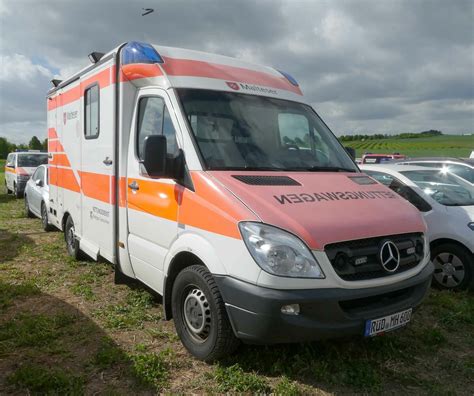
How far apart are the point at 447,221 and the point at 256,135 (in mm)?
3028

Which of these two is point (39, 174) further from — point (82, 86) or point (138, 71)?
point (138, 71)

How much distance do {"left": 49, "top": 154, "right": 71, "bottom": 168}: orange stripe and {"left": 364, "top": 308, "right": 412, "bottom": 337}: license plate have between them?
16.6 ft

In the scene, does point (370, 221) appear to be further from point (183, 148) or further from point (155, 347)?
point (155, 347)

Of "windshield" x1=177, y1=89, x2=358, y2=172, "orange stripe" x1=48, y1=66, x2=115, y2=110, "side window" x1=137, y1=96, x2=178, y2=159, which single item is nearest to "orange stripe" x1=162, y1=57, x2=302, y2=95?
"windshield" x1=177, y1=89, x2=358, y2=172

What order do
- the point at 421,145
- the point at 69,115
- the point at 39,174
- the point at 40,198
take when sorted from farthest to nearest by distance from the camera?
the point at 421,145 → the point at 39,174 → the point at 40,198 → the point at 69,115

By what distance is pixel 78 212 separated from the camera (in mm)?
6242

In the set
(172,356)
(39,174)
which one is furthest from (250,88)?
(39,174)

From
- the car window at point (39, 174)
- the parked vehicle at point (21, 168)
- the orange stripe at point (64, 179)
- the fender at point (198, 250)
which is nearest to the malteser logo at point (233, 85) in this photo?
the fender at point (198, 250)

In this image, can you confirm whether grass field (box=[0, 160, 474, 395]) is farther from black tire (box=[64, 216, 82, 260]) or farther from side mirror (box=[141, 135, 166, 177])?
side mirror (box=[141, 135, 166, 177])

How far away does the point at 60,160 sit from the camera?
7.04 metres

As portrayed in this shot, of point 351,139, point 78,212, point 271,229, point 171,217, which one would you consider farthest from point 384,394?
point 351,139

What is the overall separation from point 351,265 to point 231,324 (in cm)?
97

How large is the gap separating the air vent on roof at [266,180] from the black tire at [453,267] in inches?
117

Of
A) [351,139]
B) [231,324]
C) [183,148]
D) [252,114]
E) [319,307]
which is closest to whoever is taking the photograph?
[319,307]
